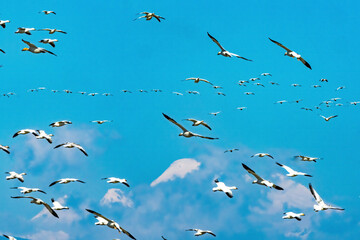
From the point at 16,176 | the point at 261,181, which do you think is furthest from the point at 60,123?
the point at 261,181

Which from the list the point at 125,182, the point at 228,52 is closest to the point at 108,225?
→ the point at 125,182

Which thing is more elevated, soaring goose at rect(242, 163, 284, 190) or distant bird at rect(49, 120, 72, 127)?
distant bird at rect(49, 120, 72, 127)

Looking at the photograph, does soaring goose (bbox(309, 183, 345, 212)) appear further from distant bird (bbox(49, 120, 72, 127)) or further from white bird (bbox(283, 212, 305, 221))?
distant bird (bbox(49, 120, 72, 127))

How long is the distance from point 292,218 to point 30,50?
24711mm

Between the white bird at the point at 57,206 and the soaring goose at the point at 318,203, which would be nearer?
the soaring goose at the point at 318,203

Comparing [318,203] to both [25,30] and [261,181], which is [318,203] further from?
[25,30]

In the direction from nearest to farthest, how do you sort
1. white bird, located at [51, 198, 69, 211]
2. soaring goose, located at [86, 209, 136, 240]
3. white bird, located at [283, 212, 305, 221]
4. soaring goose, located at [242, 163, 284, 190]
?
soaring goose, located at [86, 209, 136, 240] < soaring goose, located at [242, 163, 284, 190] < white bird, located at [283, 212, 305, 221] < white bird, located at [51, 198, 69, 211]

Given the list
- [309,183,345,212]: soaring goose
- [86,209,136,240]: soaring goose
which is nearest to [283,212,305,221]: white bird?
[309,183,345,212]: soaring goose

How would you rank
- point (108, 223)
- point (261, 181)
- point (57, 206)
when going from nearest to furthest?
point (108, 223), point (261, 181), point (57, 206)

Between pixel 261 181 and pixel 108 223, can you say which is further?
pixel 261 181

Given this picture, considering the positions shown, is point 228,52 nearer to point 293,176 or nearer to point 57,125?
point 293,176

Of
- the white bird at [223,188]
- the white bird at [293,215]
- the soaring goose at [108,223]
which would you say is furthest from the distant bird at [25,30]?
the white bird at [293,215]

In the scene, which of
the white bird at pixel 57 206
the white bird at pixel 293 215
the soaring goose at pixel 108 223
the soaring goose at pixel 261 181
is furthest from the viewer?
the white bird at pixel 57 206

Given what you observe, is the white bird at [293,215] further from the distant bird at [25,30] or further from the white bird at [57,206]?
the distant bird at [25,30]
